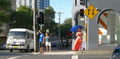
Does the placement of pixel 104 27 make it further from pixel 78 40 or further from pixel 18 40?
pixel 18 40

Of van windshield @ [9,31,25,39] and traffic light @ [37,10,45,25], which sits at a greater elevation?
traffic light @ [37,10,45,25]

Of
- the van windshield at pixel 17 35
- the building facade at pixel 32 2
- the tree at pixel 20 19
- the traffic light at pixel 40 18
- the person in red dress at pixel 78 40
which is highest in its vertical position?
the building facade at pixel 32 2

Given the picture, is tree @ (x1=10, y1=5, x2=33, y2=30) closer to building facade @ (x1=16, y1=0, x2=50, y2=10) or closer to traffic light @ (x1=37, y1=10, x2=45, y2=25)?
traffic light @ (x1=37, y1=10, x2=45, y2=25)

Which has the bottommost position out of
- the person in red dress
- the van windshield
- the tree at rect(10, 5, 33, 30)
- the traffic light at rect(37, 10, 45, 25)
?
the person in red dress

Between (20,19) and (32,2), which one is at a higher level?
(32,2)

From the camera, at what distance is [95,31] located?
62.4 ft

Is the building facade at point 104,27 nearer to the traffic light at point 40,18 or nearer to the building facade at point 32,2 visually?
the traffic light at point 40,18

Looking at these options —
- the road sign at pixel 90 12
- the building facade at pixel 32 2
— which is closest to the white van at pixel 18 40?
the road sign at pixel 90 12

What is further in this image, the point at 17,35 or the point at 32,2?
the point at 32,2

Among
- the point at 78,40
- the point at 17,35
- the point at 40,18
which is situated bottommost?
the point at 78,40

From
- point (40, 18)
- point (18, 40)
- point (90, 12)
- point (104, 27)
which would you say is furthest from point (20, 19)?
point (90, 12)

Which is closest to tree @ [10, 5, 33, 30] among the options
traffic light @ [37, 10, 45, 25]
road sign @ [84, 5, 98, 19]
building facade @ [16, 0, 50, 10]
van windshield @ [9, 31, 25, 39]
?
van windshield @ [9, 31, 25, 39]

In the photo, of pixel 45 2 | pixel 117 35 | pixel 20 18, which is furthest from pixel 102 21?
pixel 45 2

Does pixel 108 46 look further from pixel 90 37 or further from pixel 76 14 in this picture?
pixel 76 14
